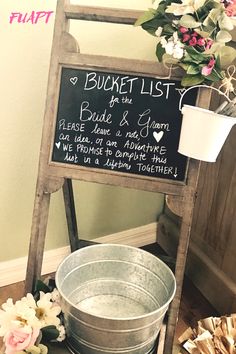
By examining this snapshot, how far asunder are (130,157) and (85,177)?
5.7 inches

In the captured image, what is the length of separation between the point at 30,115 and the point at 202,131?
28.3 inches

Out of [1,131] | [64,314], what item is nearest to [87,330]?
[64,314]

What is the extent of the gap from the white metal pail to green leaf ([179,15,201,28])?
198 millimetres

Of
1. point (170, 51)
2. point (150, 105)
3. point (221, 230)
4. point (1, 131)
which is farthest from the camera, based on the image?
point (221, 230)

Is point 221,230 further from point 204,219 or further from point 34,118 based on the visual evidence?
point 34,118

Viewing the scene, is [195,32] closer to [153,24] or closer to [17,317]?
[153,24]

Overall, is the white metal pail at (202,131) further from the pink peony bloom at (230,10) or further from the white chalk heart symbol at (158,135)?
the pink peony bloom at (230,10)

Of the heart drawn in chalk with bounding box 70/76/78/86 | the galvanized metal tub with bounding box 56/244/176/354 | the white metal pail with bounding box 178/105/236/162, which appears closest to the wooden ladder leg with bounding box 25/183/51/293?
the galvanized metal tub with bounding box 56/244/176/354

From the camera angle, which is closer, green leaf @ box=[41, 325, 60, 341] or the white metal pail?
the white metal pail

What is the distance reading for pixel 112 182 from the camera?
4.06 ft

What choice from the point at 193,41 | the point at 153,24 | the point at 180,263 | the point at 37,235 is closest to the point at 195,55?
the point at 193,41

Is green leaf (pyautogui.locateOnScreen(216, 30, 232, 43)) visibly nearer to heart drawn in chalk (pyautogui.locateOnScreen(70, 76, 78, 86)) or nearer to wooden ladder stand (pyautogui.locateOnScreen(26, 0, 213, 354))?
wooden ladder stand (pyautogui.locateOnScreen(26, 0, 213, 354))

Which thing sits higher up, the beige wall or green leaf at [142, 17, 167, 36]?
green leaf at [142, 17, 167, 36]

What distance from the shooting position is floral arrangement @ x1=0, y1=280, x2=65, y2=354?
1.11m
